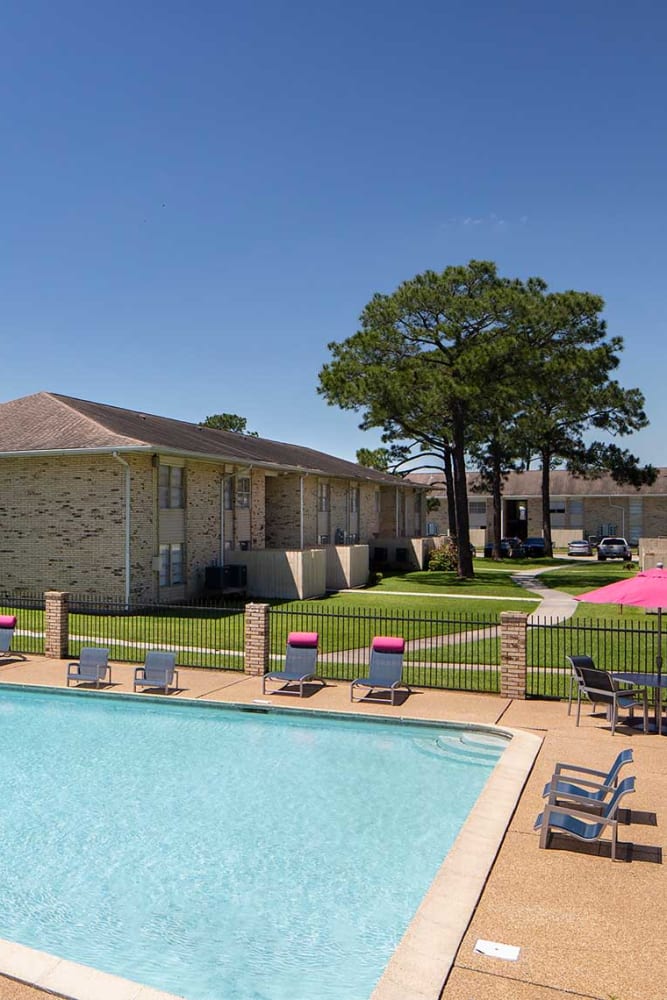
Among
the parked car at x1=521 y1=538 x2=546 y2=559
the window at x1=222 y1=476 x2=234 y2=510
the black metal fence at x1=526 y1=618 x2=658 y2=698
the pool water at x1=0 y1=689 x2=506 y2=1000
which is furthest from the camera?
the parked car at x1=521 y1=538 x2=546 y2=559

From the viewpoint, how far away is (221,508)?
30.9 meters

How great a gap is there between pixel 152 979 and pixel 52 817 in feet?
13.0

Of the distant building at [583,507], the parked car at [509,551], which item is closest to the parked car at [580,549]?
the parked car at [509,551]

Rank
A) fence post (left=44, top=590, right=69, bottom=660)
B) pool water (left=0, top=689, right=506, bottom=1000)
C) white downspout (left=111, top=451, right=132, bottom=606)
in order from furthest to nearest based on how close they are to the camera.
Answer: white downspout (left=111, top=451, right=132, bottom=606), fence post (left=44, top=590, right=69, bottom=660), pool water (left=0, top=689, right=506, bottom=1000)

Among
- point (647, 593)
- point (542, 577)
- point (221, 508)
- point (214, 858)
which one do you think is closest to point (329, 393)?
point (221, 508)

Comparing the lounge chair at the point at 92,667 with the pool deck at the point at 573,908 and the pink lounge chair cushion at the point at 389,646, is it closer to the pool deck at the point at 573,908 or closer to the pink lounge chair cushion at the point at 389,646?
the pink lounge chair cushion at the point at 389,646

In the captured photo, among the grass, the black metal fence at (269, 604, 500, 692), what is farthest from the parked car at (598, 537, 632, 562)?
the black metal fence at (269, 604, 500, 692)

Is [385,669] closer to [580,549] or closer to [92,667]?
[92,667]

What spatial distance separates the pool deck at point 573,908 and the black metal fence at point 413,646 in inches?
187

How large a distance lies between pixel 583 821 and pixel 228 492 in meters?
25.0

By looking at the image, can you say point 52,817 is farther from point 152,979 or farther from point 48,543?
point 48,543

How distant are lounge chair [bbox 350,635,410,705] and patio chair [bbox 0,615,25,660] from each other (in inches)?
342

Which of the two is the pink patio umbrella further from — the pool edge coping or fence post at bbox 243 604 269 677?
fence post at bbox 243 604 269 677

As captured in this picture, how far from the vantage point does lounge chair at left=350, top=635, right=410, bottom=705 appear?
575 inches
